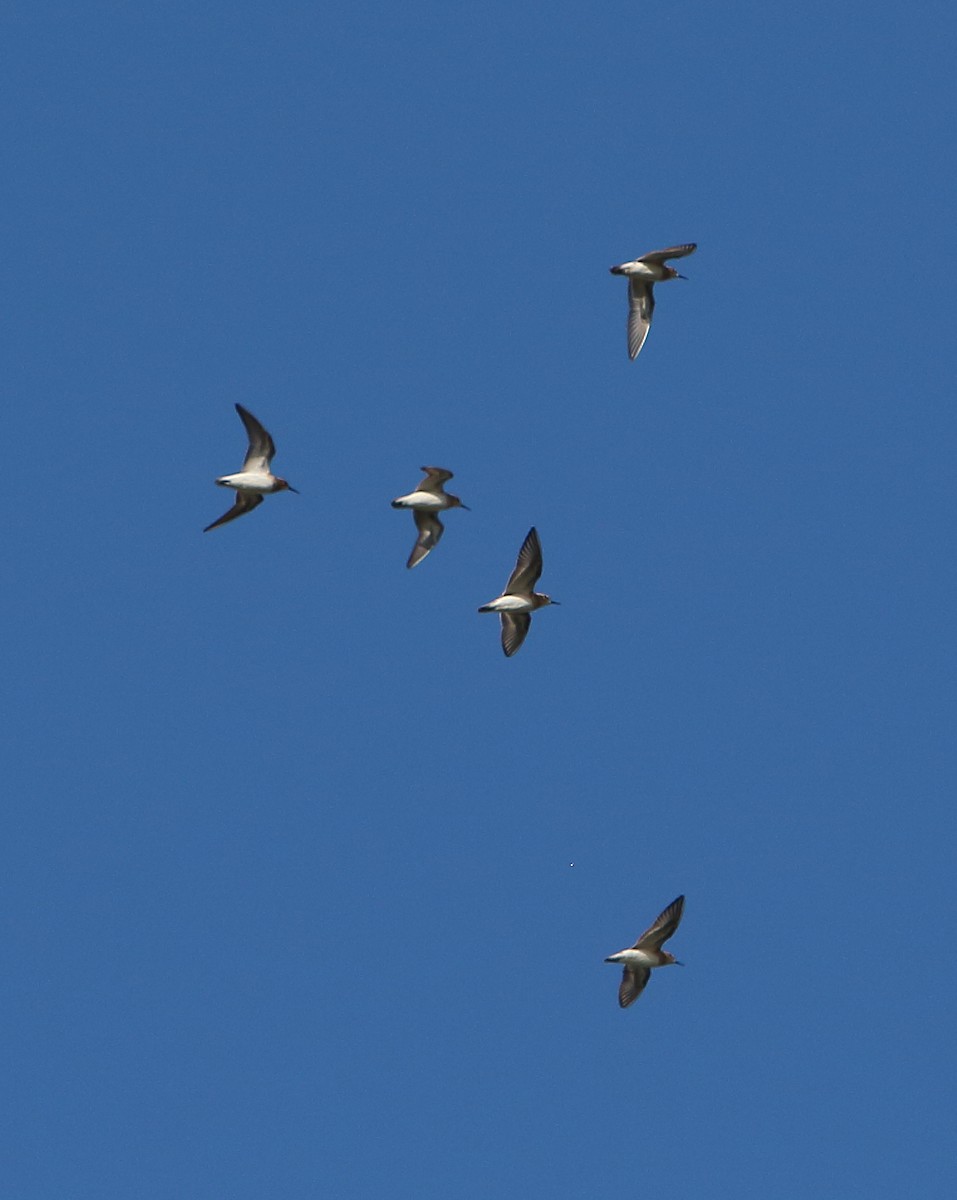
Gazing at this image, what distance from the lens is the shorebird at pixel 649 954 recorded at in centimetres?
3247

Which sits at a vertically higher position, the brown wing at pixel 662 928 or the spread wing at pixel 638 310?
the spread wing at pixel 638 310

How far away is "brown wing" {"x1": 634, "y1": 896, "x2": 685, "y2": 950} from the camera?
32.5 meters

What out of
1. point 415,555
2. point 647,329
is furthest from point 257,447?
point 647,329

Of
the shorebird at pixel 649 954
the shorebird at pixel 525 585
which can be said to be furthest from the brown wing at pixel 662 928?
the shorebird at pixel 525 585

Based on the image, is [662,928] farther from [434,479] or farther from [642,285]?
[642,285]

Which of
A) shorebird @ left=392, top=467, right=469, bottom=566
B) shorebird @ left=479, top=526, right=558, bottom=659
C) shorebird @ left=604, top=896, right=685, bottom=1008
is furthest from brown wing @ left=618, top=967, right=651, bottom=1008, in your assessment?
shorebird @ left=392, top=467, right=469, bottom=566

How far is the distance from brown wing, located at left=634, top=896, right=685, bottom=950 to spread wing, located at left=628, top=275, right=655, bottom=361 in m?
11.0

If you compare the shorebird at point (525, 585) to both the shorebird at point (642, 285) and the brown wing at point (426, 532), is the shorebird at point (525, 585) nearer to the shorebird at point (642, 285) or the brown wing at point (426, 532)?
the brown wing at point (426, 532)

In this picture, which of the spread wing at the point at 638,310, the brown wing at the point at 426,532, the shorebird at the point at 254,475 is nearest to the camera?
the shorebird at the point at 254,475

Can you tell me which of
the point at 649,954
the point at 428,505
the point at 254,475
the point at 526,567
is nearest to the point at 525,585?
the point at 526,567

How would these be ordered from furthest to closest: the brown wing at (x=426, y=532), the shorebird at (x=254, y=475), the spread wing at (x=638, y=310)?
the spread wing at (x=638, y=310) → the brown wing at (x=426, y=532) → the shorebird at (x=254, y=475)

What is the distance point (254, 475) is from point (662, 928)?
11.5 meters

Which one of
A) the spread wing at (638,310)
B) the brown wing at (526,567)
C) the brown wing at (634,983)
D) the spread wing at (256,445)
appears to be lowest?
the brown wing at (634,983)

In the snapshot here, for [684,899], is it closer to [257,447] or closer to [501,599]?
[501,599]
